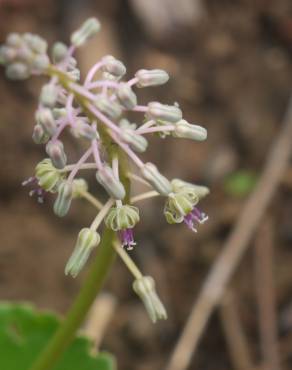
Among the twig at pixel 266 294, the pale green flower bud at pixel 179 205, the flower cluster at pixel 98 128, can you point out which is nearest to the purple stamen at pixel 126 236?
the flower cluster at pixel 98 128

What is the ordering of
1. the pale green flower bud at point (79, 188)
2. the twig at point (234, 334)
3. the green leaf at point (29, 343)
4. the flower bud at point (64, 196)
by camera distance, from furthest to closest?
1. the twig at point (234, 334)
2. the green leaf at point (29, 343)
3. the pale green flower bud at point (79, 188)
4. the flower bud at point (64, 196)

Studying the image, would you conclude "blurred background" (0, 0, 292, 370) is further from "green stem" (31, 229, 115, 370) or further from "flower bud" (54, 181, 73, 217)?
"flower bud" (54, 181, 73, 217)

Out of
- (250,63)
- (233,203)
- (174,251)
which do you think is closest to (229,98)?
(250,63)

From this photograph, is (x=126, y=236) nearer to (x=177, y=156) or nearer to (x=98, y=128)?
(x=98, y=128)

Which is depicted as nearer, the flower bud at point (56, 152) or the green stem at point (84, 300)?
the flower bud at point (56, 152)

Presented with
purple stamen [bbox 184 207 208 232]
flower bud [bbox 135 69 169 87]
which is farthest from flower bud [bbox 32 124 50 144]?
purple stamen [bbox 184 207 208 232]

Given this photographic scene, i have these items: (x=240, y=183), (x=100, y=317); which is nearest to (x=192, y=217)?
(x=100, y=317)

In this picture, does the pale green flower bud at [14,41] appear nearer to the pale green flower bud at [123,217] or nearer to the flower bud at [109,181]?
the flower bud at [109,181]
